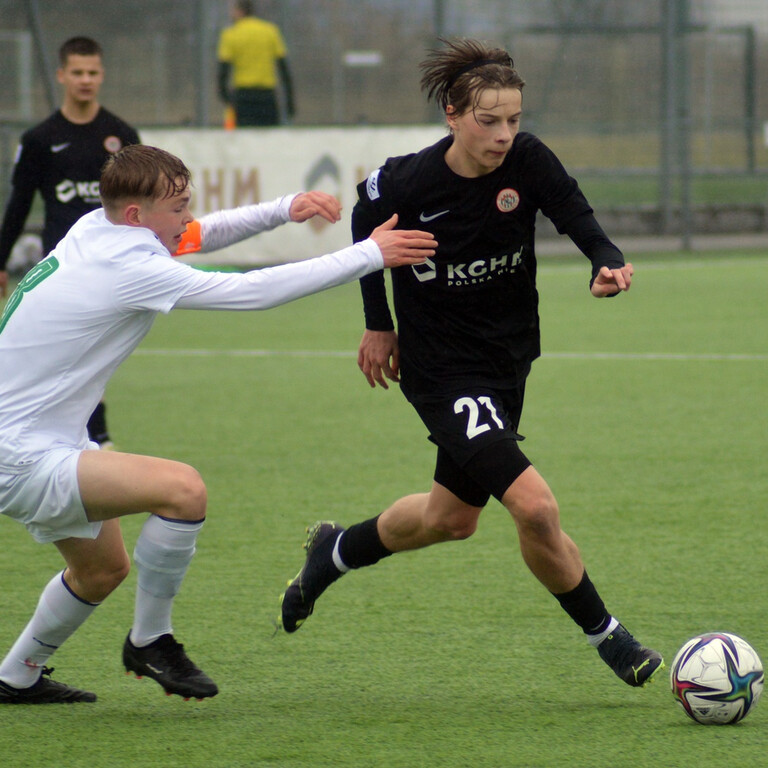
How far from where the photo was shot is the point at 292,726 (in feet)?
12.1

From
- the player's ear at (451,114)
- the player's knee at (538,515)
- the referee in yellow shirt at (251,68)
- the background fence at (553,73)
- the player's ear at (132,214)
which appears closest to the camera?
the player's ear at (132,214)

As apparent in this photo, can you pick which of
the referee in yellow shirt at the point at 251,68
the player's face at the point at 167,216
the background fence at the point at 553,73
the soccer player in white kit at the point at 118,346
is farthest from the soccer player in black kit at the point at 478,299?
the background fence at the point at 553,73

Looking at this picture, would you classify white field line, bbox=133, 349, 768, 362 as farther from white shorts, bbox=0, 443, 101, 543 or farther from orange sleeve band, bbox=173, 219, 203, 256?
white shorts, bbox=0, 443, 101, 543

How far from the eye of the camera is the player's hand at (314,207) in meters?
4.15

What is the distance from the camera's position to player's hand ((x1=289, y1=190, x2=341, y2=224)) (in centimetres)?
415

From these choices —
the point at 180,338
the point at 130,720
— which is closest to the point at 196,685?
the point at 130,720

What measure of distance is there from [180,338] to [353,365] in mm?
2217

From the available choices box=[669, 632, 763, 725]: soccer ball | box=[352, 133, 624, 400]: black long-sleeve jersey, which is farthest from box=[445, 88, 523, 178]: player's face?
box=[669, 632, 763, 725]: soccer ball

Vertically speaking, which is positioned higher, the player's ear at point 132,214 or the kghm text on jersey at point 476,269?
the player's ear at point 132,214

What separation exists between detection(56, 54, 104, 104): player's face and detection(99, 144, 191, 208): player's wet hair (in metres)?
3.53

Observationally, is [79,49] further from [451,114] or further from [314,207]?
[451,114]

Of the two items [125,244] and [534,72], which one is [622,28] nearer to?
→ [534,72]

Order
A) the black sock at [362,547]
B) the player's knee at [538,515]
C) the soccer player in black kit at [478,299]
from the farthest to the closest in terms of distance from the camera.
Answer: the black sock at [362,547]
the soccer player in black kit at [478,299]
the player's knee at [538,515]

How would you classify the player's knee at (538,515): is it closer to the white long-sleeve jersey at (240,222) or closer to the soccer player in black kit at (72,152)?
the white long-sleeve jersey at (240,222)
